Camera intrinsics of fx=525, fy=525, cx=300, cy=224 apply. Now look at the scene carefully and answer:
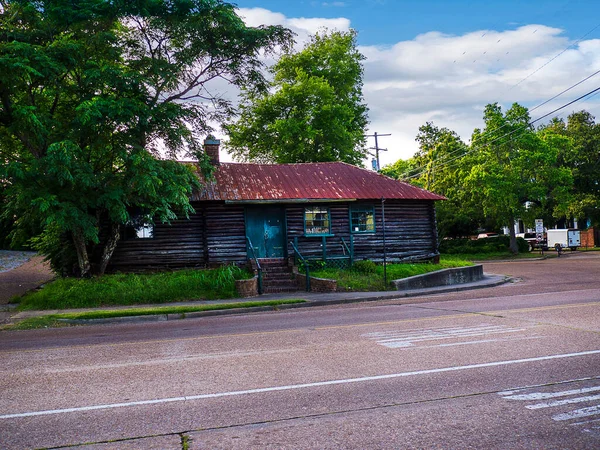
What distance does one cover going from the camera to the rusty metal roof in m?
22.7

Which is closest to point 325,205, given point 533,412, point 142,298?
point 142,298

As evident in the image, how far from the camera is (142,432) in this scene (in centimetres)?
447

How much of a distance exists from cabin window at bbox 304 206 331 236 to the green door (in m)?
→ 1.16

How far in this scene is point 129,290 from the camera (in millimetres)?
17391

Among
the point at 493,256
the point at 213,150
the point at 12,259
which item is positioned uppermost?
the point at 213,150

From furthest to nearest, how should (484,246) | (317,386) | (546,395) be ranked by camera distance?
(484,246) → (317,386) → (546,395)

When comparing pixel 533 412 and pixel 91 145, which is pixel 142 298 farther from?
pixel 533 412

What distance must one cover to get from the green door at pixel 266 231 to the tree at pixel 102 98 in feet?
13.6

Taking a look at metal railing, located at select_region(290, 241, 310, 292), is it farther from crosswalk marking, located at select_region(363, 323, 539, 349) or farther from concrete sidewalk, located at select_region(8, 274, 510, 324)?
crosswalk marking, located at select_region(363, 323, 539, 349)

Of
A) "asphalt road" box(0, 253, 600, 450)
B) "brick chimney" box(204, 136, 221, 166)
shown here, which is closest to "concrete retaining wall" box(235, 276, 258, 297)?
"asphalt road" box(0, 253, 600, 450)

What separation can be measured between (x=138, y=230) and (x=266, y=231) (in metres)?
5.42

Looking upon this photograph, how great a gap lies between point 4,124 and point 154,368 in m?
13.8

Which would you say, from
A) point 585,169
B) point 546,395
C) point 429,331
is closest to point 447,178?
point 585,169

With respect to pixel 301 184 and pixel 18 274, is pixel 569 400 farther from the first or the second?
pixel 18 274
